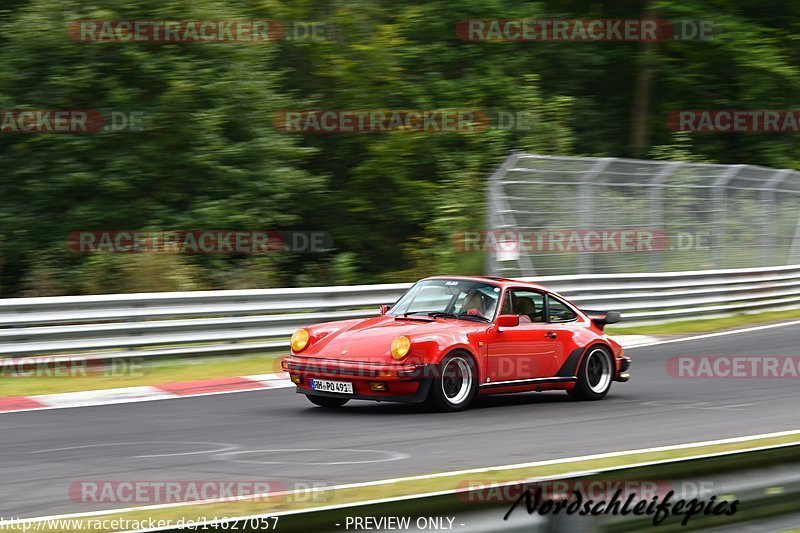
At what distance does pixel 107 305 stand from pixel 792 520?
9.55 m

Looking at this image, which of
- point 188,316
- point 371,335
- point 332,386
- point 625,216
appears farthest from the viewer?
point 625,216

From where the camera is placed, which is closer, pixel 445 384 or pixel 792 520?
pixel 792 520

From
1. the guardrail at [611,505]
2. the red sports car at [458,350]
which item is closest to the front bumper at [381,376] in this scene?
the red sports car at [458,350]

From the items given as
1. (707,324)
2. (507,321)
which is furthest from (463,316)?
(707,324)

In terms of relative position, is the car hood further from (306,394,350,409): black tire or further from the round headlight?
(306,394,350,409): black tire

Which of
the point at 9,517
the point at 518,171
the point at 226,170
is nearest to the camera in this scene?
the point at 9,517

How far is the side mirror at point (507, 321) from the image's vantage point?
10.1 m

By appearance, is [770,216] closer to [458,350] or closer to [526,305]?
[526,305]

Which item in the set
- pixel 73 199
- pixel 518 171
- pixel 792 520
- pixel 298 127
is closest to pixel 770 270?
pixel 518 171

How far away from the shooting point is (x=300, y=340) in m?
10.1

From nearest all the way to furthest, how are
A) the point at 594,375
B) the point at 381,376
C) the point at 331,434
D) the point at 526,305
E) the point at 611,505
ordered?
the point at 611,505, the point at 331,434, the point at 381,376, the point at 526,305, the point at 594,375

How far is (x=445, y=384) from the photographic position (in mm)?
9758

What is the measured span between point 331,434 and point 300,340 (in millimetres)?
A: 1732

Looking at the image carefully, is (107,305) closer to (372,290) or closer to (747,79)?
(372,290)
